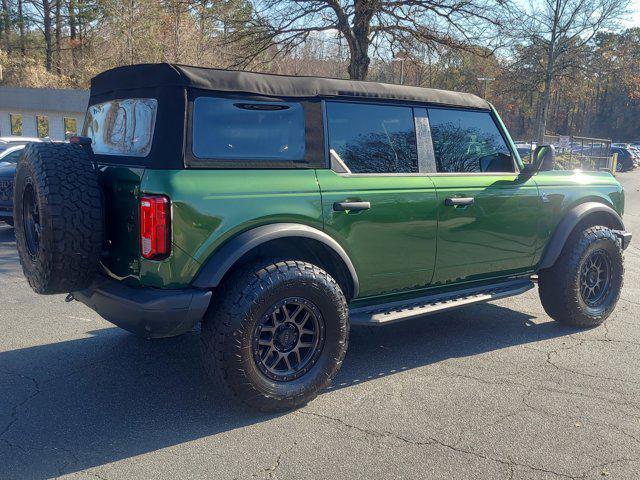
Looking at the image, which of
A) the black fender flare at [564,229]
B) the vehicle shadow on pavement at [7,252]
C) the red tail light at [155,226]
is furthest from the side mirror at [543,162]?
the vehicle shadow on pavement at [7,252]

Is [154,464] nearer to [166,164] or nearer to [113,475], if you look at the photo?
[113,475]

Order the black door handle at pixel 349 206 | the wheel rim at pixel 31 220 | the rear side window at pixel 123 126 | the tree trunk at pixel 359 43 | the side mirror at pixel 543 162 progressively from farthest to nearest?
the tree trunk at pixel 359 43, the side mirror at pixel 543 162, the black door handle at pixel 349 206, the wheel rim at pixel 31 220, the rear side window at pixel 123 126

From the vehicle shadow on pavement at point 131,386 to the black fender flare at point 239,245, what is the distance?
0.87m

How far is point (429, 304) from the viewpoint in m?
4.54

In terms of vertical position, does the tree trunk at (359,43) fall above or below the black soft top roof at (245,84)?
above

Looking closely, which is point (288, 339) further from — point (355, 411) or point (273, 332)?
point (355, 411)

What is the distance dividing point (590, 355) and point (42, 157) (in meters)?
4.23

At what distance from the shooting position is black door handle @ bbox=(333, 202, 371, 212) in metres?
3.90

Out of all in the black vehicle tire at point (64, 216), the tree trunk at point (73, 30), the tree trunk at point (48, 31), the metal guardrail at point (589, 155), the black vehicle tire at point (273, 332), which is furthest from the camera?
the tree trunk at point (48, 31)

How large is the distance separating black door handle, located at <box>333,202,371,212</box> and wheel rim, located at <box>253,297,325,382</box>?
0.63m

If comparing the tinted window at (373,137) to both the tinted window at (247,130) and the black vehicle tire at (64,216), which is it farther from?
the black vehicle tire at (64,216)

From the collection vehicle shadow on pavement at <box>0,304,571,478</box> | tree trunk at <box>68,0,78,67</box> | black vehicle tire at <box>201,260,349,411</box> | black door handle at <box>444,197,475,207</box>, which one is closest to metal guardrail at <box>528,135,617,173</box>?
vehicle shadow on pavement at <box>0,304,571,478</box>

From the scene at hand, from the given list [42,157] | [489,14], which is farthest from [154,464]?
[489,14]

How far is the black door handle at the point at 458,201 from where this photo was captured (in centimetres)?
450
